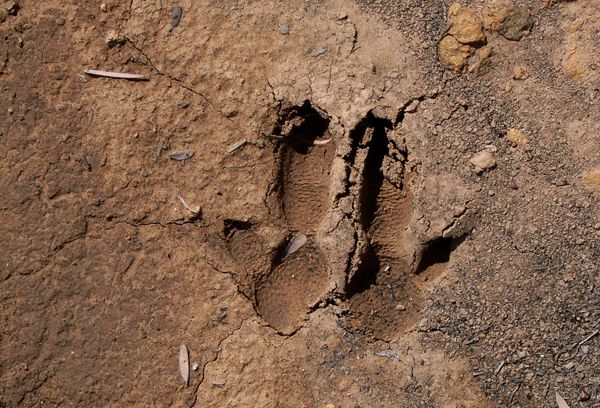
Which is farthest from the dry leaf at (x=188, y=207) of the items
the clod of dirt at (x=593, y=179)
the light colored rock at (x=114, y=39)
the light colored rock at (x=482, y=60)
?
the clod of dirt at (x=593, y=179)

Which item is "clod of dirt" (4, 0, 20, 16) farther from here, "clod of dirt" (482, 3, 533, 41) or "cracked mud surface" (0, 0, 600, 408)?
"clod of dirt" (482, 3, 533, 41)

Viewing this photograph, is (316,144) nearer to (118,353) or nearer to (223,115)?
(223,115)

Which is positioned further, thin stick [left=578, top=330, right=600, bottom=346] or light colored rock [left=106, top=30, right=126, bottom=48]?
light colored rock [left=106, top=30, right=126, bottom=48]

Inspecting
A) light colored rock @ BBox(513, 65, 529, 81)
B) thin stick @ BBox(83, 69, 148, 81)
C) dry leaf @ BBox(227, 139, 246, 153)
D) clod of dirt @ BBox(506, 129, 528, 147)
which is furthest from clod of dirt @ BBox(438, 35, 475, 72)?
thin stick @ BBox(83, 69, 148, 81)

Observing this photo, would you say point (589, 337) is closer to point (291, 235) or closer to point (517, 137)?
point (517, 137)

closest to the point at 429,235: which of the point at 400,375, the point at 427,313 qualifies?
the point at 427,313

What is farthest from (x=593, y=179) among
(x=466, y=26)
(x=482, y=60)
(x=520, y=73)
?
(x=466, y=26)
